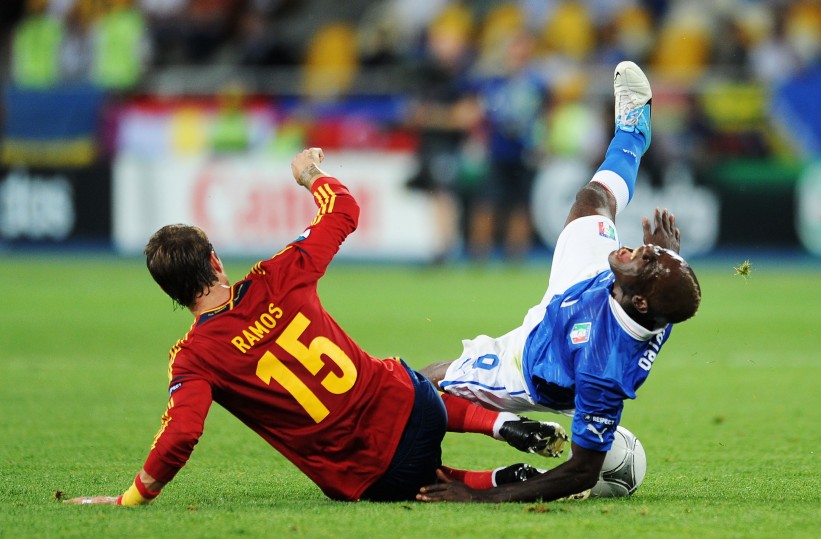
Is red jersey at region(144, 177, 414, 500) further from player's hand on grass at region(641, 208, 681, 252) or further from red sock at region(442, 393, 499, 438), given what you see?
player's hand on grass at region(641, 208, 681, 252)

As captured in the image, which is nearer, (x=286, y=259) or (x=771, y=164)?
(x=286, y=259)

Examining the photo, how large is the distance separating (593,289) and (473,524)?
42.0 inches

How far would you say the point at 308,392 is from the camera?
4.57 m

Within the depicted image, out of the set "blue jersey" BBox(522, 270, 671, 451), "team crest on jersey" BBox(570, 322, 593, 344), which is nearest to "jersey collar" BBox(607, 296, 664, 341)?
"blue jersey" BBox(522, 270, 671, 451)

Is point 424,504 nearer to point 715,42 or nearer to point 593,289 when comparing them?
point 593,289

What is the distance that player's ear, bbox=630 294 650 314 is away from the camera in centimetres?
436

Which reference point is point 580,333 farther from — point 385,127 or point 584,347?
point 385,127

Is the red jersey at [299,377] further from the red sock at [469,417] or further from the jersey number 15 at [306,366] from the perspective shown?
the red sock at [469,417]

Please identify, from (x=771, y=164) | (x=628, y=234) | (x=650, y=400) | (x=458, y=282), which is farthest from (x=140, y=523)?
(x=771, y=164)

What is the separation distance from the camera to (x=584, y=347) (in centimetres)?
453

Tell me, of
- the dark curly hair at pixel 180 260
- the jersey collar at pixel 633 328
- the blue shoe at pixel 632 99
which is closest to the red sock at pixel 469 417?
the jersey collar at pixel 633 328

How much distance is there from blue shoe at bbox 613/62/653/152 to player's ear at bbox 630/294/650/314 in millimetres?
1914

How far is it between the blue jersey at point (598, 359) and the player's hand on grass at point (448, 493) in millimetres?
473

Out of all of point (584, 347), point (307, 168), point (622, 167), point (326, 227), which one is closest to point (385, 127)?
point (622, 167)
